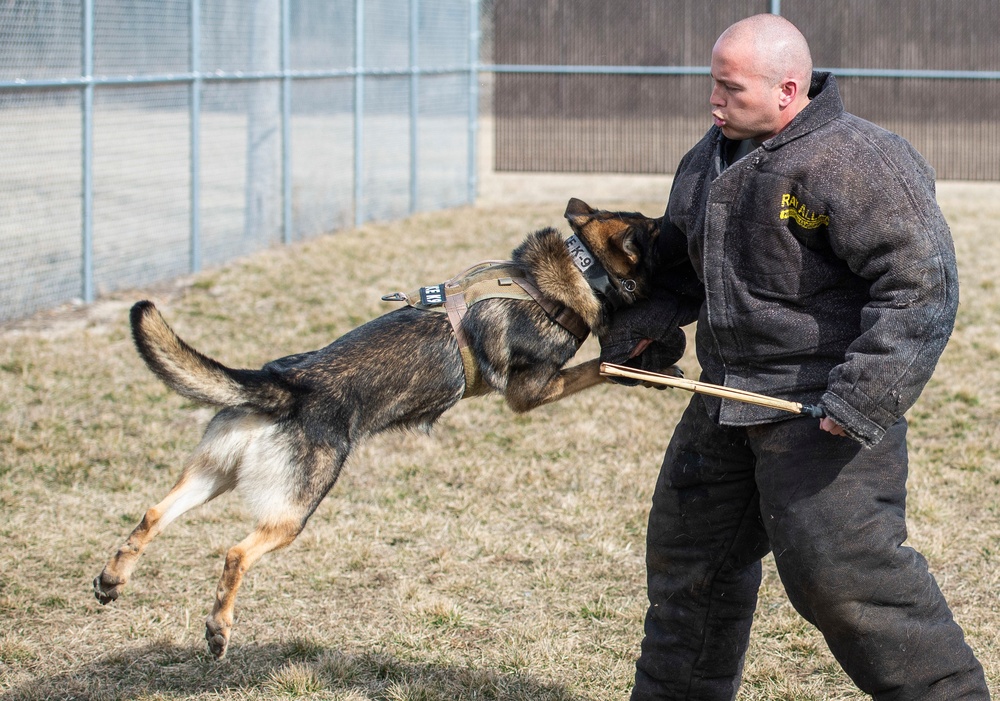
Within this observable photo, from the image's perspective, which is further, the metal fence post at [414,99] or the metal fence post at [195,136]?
the metal fence post at [414,99]

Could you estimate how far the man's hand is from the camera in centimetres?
250

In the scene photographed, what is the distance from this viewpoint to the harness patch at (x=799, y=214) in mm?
2537

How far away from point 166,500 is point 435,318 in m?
1.03

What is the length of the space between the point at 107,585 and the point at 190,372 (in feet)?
2.34

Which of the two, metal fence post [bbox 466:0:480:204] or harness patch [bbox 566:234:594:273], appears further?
metal fence post [bbox 466:0:480:204]

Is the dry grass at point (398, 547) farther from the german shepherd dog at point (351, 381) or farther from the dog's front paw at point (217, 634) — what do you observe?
the german shepherd dog at point (351, 381)

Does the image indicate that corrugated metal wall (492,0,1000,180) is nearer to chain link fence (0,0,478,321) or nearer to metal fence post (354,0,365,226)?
chain link fence (0,0,478,321)

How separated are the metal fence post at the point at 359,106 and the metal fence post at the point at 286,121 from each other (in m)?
1.05

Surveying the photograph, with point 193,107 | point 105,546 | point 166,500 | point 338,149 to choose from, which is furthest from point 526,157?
point 166,500

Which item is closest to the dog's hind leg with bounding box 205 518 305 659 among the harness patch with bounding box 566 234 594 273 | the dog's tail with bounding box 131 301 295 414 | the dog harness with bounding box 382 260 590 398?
the dog's tail with bounding box 131 301 295 414

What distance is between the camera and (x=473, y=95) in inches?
571

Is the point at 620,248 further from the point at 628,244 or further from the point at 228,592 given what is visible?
the point at 228,592

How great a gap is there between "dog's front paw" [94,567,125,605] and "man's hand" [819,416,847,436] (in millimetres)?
2116

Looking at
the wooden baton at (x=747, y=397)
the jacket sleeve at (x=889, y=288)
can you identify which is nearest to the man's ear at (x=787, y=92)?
the jacket sleeve at (x=889, y=288)
